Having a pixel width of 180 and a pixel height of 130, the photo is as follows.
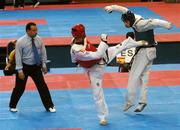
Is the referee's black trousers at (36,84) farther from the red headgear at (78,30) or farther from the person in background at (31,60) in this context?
the red headgear at (78,30)

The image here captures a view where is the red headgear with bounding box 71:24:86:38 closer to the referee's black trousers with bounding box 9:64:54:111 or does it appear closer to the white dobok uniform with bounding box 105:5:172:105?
the white dobok uniform with bounding box 105:5:172:105

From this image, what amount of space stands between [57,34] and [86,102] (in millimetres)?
7771

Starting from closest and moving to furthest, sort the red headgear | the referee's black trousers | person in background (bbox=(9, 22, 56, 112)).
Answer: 1. the red headgear
2. person in background (bbox=(9, 22, 56, 112))
3. the referee's black trousers

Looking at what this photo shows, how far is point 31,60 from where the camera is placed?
811cm

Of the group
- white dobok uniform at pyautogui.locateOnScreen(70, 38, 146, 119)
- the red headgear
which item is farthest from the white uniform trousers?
the red headgear

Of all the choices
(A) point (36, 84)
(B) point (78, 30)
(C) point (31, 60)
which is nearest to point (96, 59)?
(B) point (78, 30)

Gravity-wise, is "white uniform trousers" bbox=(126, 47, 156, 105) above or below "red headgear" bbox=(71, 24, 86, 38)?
below

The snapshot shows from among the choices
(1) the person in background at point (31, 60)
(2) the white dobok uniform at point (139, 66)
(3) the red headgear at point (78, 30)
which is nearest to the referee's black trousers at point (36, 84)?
(1) the person in background at point (31, 60)

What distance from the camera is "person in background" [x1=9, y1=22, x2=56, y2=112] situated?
7.99 meters

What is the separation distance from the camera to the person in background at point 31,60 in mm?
7988

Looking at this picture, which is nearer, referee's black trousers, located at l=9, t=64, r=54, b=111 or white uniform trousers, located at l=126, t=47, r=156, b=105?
white uniform trousers, located at l=126, t=47, r=156, b=105

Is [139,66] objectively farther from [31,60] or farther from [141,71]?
[31,60]

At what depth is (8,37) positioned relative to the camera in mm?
16141

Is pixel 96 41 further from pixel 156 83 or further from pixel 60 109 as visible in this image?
pixel 60 109
